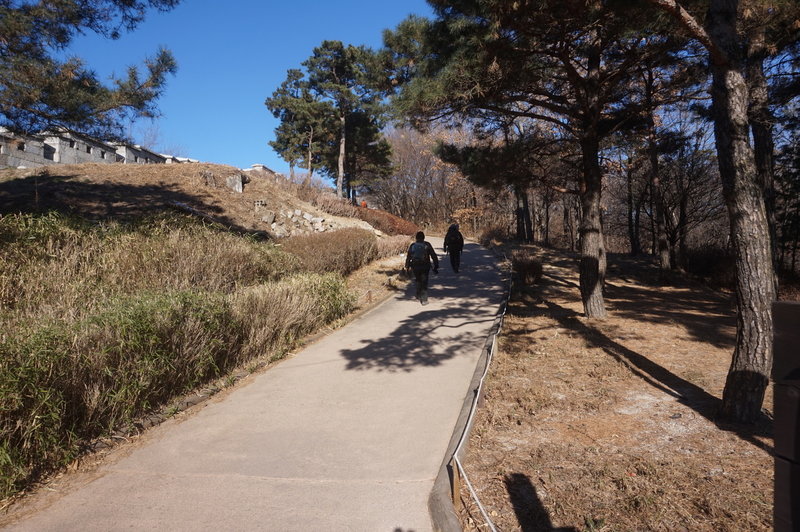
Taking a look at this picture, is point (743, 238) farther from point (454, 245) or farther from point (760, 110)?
point (454, 245)

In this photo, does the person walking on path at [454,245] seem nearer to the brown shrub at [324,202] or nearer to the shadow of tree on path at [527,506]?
the brown shrub at [324,202]

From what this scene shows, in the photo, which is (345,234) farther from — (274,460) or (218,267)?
(274,460)

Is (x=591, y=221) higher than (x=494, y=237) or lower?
lower

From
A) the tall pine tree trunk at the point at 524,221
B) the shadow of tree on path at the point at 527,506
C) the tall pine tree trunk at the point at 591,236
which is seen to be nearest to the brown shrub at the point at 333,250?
the tall pine tree trunk at the point at 591,236

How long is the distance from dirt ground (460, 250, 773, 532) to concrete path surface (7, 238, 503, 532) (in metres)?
0.54

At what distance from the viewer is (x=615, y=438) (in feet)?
14.7

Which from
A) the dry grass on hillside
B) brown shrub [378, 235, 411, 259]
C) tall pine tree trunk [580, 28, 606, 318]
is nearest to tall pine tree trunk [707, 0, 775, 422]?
tall pine tree trunk [580, 28, 606, 318]

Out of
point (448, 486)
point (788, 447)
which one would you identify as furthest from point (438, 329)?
point (788, 447)

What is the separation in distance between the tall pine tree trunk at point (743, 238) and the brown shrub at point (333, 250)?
893 centimetres

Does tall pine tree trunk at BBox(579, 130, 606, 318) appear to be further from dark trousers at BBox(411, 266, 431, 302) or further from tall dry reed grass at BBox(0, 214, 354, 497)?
tall dry reed grass at BBox(0, 214, 354, 497)

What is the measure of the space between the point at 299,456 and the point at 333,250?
957 cm

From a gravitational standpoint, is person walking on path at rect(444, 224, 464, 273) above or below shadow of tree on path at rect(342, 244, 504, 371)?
above

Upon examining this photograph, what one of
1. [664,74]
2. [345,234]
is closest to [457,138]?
[345,234]

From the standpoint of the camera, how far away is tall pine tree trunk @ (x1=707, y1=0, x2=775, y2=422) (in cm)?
465
